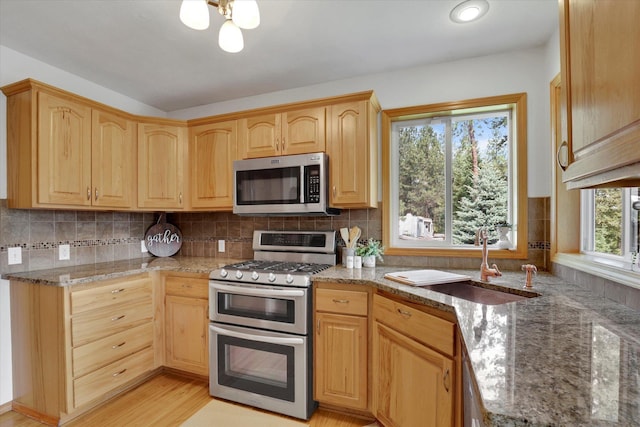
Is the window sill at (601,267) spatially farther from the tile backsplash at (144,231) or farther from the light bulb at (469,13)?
the light bulb at (469,13)

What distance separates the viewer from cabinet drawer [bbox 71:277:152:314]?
1.93 metres

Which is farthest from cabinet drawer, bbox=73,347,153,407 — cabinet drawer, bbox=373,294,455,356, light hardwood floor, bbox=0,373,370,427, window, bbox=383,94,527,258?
window, bbox=383,94,527,258

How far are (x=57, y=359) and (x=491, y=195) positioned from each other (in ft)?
10.2

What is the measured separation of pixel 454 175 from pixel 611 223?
0.98 m

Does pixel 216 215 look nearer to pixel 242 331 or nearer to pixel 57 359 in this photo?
pixel 242 331

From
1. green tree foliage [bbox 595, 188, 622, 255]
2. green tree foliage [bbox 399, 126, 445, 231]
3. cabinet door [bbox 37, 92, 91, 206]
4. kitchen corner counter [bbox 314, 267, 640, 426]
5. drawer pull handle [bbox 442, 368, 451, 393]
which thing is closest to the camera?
kitchen corner counter [bbox 314, 267, 640, 426]

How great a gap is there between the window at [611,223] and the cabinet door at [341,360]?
4.42 ft

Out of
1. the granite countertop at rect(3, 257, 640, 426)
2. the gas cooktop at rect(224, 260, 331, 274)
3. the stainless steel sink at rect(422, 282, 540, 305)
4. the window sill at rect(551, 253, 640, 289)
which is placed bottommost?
the stainless steel sink at rect(422, 282, 540, 305)

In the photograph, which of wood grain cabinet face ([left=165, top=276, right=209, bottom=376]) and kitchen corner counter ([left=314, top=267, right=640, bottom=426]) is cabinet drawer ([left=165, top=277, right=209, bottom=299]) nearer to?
wood grain cabinet face ([left=165, top=276, right=209, bottom=376])

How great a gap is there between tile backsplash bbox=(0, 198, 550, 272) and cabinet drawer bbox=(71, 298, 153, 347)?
0.63 meters

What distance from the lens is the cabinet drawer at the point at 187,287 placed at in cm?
231

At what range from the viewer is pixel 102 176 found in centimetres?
236

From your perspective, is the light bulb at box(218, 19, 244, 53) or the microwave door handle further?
the microwave door handle

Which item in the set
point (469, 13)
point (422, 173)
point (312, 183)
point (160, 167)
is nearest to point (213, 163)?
point (160, 167)
